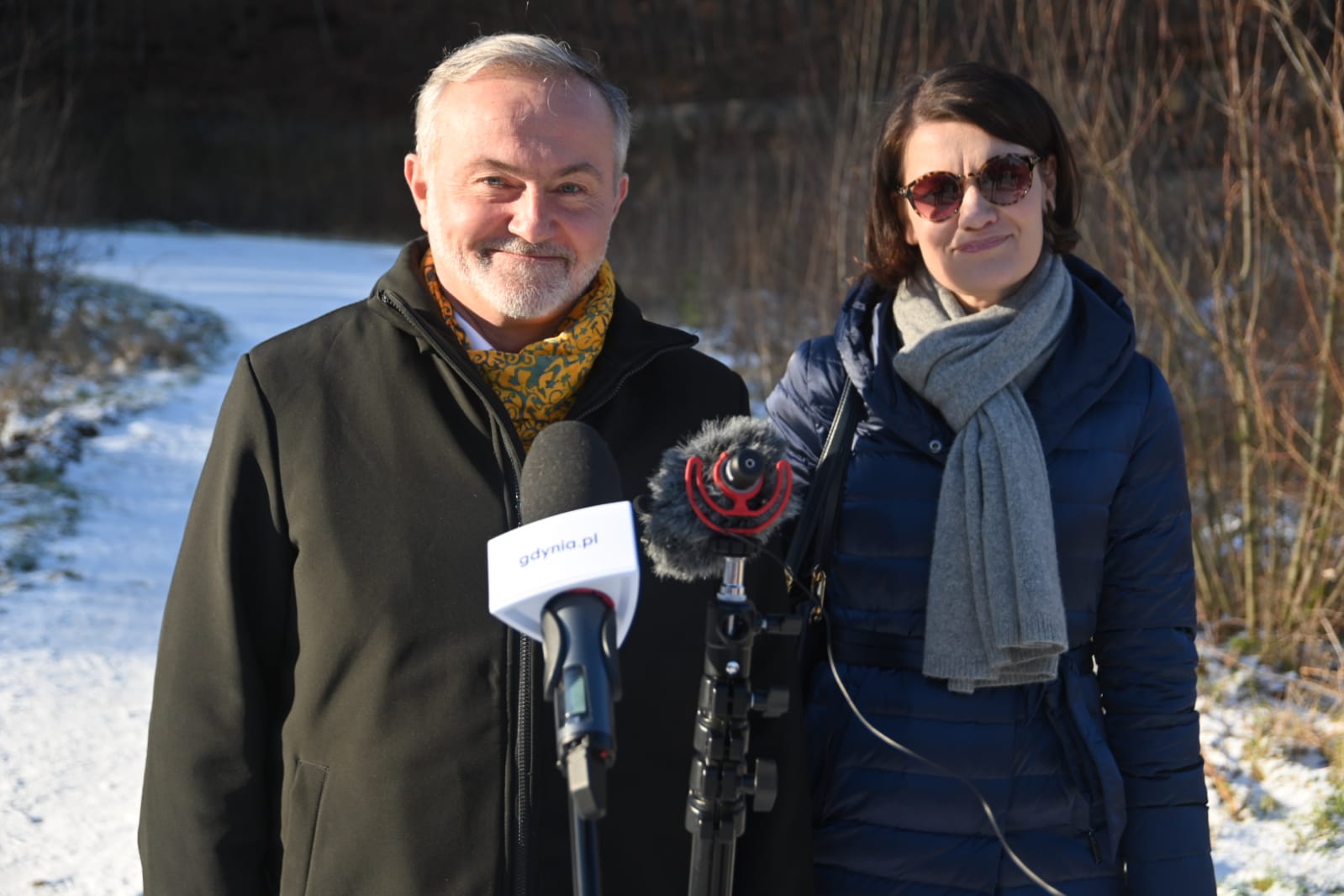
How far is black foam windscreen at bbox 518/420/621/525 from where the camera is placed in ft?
4.79

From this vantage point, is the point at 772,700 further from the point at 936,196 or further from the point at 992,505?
the point at 936,196

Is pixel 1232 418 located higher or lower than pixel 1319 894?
higher

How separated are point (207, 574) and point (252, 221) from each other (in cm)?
2383

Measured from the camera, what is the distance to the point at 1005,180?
2453mm

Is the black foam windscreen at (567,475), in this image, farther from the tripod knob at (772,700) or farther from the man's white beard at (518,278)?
the man's white beard at (518,278)

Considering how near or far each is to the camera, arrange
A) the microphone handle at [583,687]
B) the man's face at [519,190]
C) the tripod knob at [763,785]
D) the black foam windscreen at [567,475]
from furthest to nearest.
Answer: the man's face at [519,190]
the tripod knob at [763,785]
the black foam windscreen at [567,475]
the microphone handle at [583,687]

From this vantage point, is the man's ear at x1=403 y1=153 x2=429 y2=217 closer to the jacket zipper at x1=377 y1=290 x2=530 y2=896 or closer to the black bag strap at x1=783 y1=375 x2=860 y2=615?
the jacket zipper at x1=377 y1=290 x2=530 y2=896

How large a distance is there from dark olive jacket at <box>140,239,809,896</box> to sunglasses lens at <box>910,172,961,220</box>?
0.68 meters

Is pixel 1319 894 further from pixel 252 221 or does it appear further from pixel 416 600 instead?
pixel 252 221

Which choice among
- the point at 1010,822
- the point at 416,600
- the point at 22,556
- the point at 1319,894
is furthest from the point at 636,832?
the point at 22,556

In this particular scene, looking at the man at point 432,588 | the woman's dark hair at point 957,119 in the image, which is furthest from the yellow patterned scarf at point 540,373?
the woman's dark hair at point 957,119

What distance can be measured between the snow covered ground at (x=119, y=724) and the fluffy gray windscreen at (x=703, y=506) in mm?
2763

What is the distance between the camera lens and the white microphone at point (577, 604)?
1.28 metres

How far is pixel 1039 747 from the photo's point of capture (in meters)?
2.33
